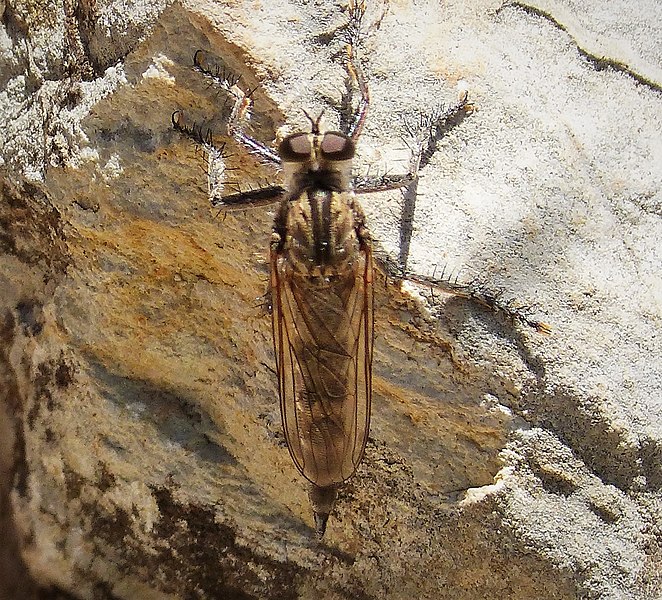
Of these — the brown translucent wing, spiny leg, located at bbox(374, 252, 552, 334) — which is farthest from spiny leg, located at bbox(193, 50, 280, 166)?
spiny leg, located at bbox(374, 252, 552, 334)

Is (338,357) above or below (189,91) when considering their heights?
below

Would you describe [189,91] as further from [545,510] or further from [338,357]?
[545,510]

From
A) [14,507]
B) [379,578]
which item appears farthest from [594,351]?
[14,507]

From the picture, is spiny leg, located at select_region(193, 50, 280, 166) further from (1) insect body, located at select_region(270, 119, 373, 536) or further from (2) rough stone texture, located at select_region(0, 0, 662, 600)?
(1) insect body, located at select_region(270, 119, 373, 536)

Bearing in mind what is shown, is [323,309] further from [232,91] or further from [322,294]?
[232,91]

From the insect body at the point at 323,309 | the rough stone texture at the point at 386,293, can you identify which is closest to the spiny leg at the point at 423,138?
the rough stone texture at the point at 386,293

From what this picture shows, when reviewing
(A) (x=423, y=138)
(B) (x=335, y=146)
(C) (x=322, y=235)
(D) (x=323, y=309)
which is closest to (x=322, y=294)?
(D) (x=323, y=309)
